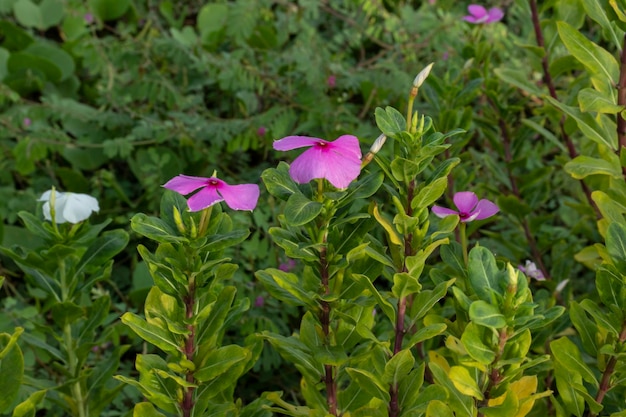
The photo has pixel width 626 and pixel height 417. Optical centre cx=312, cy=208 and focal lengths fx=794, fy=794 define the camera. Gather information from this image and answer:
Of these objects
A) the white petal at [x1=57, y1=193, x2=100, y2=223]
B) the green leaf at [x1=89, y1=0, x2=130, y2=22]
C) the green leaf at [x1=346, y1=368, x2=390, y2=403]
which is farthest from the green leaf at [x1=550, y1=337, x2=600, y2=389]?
the green leaf at [x1=89, y1=0, x2=130, y2=22]

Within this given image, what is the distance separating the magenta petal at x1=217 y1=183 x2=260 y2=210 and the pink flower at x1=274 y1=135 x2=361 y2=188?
0.08 m

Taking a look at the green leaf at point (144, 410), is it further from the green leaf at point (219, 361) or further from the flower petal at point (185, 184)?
the flower petal at point (185, 184)

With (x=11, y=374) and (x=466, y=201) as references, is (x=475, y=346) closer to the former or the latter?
(x=466, y=201)

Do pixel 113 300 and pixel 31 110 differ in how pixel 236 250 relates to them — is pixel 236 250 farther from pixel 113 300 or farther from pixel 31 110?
pixel 31 110

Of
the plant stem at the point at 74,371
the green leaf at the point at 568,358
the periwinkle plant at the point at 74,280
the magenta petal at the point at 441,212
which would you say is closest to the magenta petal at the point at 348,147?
the magenta petal at the point at 441,212

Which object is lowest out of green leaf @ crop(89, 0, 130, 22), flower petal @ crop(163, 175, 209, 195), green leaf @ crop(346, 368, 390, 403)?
green leaf @ crop(89, 0, 130, 22)

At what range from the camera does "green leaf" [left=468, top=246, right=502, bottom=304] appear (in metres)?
1.05

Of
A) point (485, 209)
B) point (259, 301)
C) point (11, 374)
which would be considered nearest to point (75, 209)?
point (11, 374)

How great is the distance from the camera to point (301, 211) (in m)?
1.06

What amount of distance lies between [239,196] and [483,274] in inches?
14.0

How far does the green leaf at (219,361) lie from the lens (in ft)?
3.95

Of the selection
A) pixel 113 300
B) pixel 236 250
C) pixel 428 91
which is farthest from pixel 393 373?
pixel 113 300

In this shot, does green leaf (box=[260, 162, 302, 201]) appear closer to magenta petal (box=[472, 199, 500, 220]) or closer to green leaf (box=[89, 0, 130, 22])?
magenta petal (box=[472, 199, 500, 220])

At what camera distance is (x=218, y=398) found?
1.43 metres
